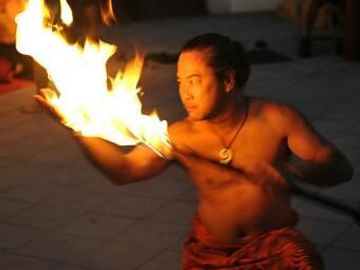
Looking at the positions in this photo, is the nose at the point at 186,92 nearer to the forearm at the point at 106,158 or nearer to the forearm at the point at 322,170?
the forearm at the point at 106,158

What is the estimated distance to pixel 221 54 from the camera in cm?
309

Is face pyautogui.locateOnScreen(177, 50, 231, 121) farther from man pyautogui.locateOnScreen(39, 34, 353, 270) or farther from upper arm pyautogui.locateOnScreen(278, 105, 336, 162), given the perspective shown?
upper arm pyautogui.locateOnScreen(278, 105, 336, 162)

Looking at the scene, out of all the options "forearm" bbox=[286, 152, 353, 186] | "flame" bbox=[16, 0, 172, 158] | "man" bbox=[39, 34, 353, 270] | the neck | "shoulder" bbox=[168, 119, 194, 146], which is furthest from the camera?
"shoulder" bbox=[168, 119, 194, 146]

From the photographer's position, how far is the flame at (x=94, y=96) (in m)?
2.95

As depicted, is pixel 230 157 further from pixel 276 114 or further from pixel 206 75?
pixel 206 75

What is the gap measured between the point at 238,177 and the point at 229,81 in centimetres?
39

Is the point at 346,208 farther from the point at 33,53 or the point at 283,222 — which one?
the point at 33,53

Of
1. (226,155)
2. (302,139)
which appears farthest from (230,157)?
(302,139)

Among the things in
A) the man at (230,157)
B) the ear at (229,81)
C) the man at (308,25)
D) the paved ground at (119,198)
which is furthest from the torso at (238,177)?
the man at (308,25)

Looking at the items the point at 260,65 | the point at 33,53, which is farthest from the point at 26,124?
the point at 33,53

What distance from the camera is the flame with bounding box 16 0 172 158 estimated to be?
9.68 feet

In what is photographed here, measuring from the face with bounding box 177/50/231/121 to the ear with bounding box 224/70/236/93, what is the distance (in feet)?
0.10

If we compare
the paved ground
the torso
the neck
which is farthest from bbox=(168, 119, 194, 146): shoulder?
the paved ground

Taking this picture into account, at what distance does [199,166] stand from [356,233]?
72.5 inches
